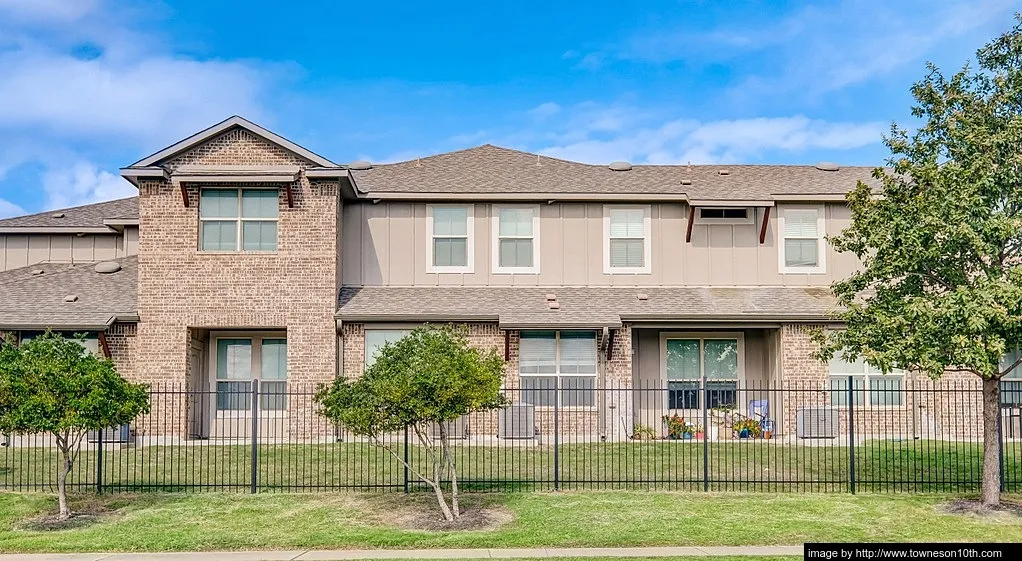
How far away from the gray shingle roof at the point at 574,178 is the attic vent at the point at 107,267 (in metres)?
5.80

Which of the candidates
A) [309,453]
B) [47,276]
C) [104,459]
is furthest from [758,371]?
[47,276]

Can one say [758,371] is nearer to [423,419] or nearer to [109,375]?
[423,419]

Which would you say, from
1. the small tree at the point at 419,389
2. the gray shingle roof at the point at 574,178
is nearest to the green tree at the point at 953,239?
the small tree at the point at 419,389

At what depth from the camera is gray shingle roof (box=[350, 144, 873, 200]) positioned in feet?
73.7

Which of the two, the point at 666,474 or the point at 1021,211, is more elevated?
the point at 1021,211

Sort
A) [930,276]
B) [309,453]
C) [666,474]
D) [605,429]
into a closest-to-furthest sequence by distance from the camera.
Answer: [930,276] → [666,474] → [309,453] → [605,429]

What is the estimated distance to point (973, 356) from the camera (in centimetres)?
1234

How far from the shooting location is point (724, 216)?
22.5m

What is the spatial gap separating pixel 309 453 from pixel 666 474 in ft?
21.2

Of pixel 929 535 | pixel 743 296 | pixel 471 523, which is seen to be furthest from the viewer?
pixel 743 296

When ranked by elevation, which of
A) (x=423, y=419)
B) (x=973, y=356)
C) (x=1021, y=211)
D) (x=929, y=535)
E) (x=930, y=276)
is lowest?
(x=929, y=535)

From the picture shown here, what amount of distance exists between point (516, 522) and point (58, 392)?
240 inches

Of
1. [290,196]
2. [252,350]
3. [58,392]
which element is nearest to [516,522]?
[58,392]

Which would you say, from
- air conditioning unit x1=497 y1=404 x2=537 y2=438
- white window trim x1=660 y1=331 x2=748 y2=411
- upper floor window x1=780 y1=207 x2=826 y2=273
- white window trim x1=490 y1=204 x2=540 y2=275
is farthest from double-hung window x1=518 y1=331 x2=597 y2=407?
upper floor window x1=780 y1=207 x2=826 y2=273
